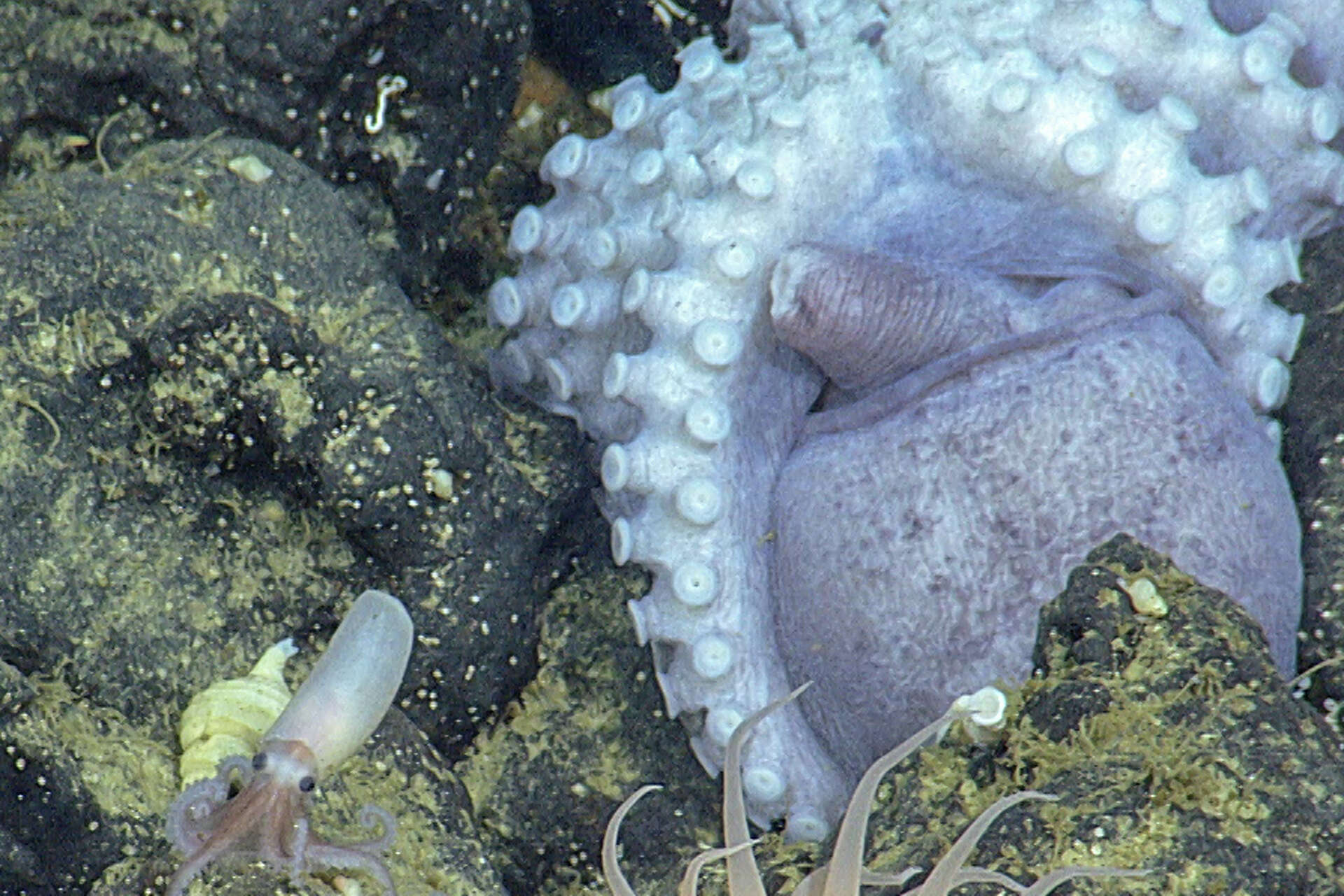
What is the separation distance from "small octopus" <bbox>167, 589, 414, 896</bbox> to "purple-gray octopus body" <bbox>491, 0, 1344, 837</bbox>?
0.76 meters

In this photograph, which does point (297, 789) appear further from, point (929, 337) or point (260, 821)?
point (929, 337)

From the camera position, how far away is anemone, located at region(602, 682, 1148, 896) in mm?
1771

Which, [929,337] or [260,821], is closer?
[260,821]

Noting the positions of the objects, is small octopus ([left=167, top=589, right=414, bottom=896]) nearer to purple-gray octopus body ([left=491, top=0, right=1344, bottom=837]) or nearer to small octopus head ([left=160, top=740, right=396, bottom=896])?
small octopus head ([left=160, top=740, right=396, bottom=896])

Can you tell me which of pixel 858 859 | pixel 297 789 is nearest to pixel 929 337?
pixel 858 859

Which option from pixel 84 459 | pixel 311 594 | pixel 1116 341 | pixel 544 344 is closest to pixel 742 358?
pixel 544 344

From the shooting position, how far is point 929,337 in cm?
256

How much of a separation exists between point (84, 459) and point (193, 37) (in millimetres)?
1039

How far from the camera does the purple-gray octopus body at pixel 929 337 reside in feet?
7.83

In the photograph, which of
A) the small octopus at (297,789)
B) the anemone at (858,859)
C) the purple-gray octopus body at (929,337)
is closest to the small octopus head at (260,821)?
the small octopus at (297,789)

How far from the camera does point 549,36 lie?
11.7 feet

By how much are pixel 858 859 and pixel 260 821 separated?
909 mm

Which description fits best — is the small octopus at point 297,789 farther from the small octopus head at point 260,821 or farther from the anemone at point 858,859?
the anemone at point 858,859

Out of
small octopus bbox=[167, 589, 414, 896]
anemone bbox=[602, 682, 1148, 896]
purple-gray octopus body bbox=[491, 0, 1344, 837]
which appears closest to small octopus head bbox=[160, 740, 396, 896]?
small octopus bbox=[167, 589, 414, 896]
